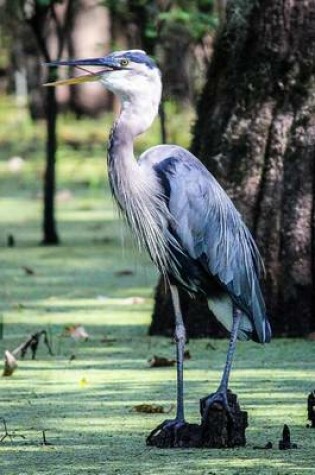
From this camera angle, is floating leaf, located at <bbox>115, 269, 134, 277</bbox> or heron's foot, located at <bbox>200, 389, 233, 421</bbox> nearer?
heron's foot, located at <bbox>200, 389, 233, 421</bbox>

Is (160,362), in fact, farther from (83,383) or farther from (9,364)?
(9,364)

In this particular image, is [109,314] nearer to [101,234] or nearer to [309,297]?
[309,297]

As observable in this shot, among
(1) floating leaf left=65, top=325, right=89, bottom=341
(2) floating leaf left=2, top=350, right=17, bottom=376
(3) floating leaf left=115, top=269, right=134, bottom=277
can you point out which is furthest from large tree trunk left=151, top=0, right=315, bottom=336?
(3) floating leaf left=115, top=269, right=134, bottom=277

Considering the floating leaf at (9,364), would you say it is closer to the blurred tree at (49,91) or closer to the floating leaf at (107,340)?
the floating leaf at (107,340)

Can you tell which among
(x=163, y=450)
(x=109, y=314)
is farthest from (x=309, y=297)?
(x=163, y=450)

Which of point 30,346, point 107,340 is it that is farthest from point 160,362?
point 107,340

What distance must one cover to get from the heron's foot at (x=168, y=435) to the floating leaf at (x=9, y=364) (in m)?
1.61

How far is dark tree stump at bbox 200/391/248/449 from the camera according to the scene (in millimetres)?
5047

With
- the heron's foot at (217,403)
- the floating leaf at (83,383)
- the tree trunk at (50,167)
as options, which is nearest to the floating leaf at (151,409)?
the floating leaf at (83,383)

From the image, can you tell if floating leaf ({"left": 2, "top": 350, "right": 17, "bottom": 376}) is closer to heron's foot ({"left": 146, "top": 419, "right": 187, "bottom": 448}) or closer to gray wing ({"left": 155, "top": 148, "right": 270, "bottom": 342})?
gray wing ({"left": 155, "top": 148, "right": 270, "bottom": 342})

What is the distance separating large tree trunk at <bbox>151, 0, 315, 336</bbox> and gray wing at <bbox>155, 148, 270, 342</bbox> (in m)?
2.14

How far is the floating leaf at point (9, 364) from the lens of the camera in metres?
6.68

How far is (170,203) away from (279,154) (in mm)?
2258

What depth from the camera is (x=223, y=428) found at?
5.07 m
